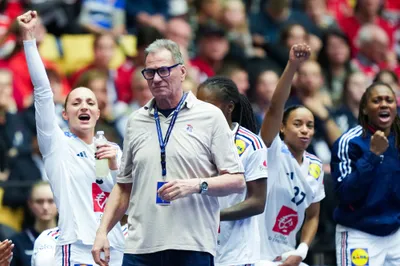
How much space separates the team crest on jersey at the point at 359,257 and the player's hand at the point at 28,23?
3.26m

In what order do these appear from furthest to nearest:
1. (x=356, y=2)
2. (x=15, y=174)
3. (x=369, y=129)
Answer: (x=356, y=2) < (x=15, y=174) < (x=369, y=129)

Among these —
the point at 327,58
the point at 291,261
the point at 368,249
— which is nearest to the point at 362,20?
the point at 327,58

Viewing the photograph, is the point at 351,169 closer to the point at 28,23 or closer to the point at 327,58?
the point at 28,23

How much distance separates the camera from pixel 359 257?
359 inches

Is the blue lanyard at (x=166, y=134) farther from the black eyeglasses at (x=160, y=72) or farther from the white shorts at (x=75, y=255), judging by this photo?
the white shorts at (x=75, y=255)

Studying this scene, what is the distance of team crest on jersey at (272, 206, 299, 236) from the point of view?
9.12 metres

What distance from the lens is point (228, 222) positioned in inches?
318

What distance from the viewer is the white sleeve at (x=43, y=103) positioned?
780cm

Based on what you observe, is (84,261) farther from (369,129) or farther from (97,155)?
(369,129)

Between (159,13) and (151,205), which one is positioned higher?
(159,13)

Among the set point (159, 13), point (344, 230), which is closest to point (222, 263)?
point (344, 230)

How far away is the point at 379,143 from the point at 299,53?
120 cm

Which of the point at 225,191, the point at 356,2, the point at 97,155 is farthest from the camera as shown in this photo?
the point at 356,2

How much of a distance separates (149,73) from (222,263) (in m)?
1.77
